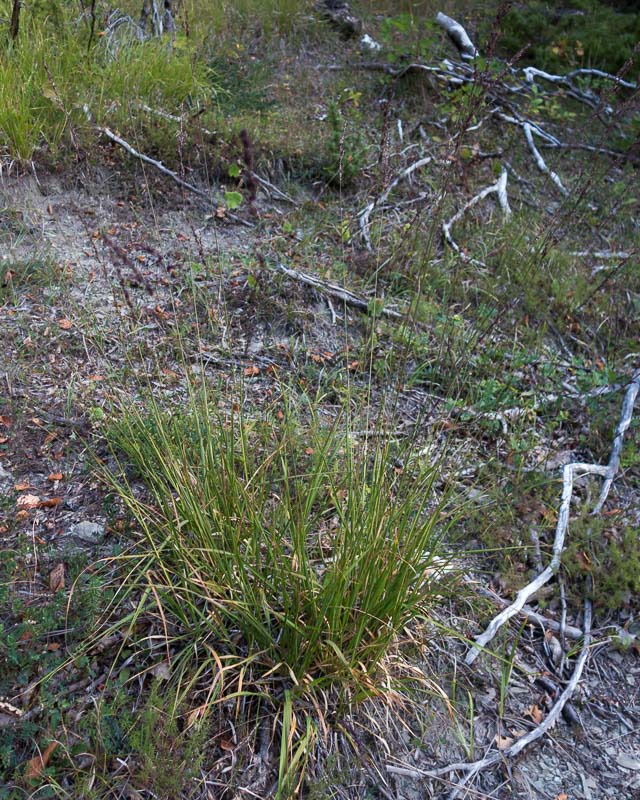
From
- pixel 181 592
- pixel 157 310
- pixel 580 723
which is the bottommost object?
pixel 580 723

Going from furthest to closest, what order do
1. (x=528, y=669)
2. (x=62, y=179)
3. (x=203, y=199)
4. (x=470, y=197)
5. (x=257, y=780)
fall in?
(x=470, y=197) → (x=203, y=199) → (x=62, y=179) → (x=528, y=669) → (x=257, y=780)

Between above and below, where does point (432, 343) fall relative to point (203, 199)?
below

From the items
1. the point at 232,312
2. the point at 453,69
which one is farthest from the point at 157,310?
the point at 453,69

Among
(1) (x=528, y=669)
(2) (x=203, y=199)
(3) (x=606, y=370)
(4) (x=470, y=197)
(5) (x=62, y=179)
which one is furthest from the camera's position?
(4) (x=470, y=197)

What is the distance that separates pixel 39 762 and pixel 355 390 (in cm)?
215

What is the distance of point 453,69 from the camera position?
6.42 m

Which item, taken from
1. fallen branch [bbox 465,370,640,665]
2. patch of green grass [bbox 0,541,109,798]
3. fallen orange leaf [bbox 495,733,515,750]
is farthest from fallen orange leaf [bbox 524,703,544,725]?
patch of green grass [bbox 0,541,109,798]

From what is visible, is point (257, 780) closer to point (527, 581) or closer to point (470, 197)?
point (527, 581)

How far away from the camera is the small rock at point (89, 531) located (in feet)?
8.57

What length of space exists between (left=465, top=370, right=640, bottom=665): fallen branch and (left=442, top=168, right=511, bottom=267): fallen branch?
1496 mm

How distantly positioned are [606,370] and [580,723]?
2061 mm

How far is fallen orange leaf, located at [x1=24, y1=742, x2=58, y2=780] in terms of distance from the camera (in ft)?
6.26

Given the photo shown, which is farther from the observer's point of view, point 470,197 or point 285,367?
point 470,197

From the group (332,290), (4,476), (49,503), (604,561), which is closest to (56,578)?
(49,503)
